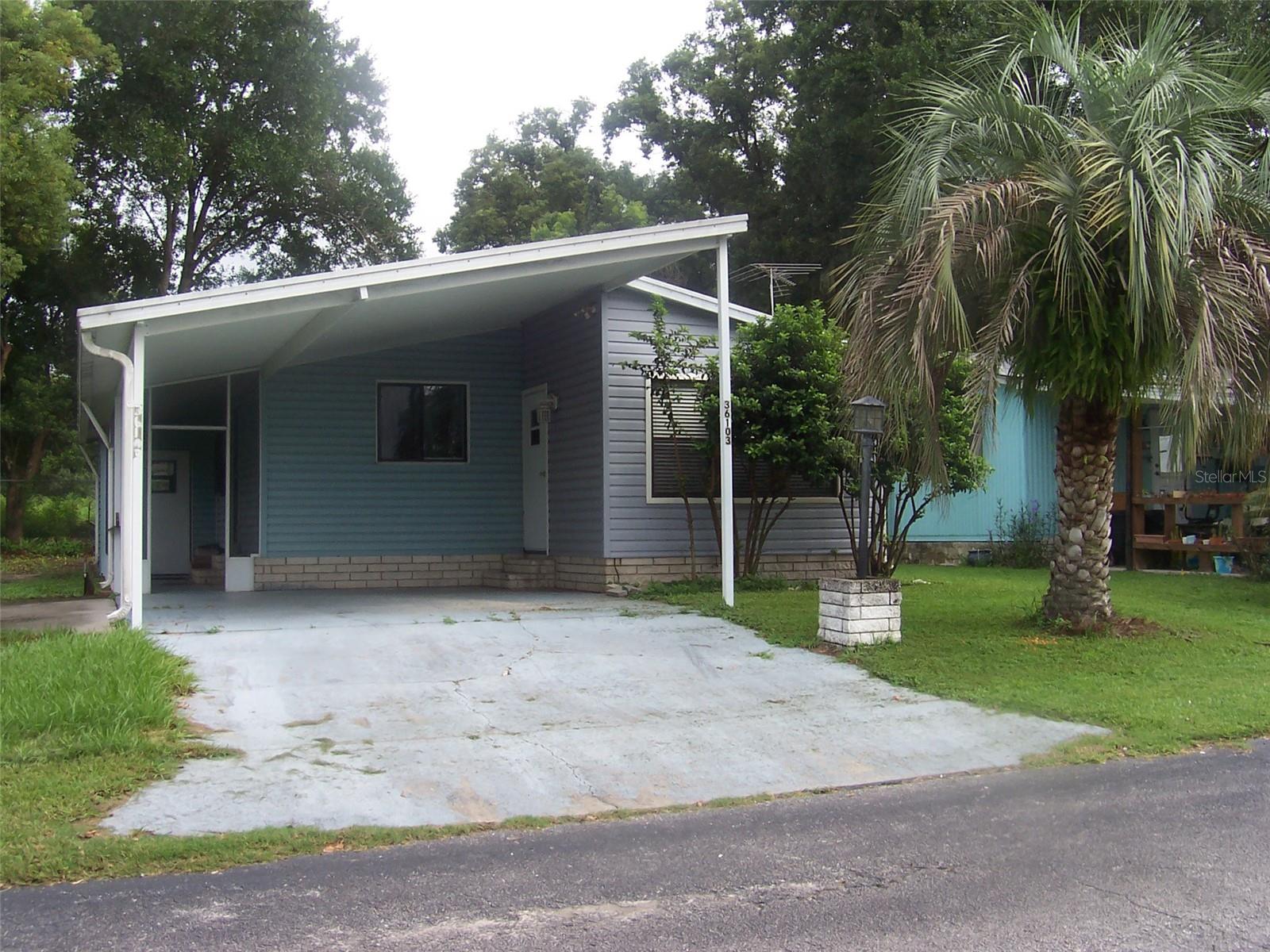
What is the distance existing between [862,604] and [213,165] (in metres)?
19.6

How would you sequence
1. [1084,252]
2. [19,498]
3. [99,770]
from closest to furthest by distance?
[99,770]
[1084,252]
[19,498]

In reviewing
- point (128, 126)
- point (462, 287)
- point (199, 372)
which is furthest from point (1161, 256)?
point (128, 126)

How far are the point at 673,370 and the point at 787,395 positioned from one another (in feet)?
4.36

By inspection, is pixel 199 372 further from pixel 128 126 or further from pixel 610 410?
pixel 128 126

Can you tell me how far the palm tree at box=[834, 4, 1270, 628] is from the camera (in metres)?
8.56

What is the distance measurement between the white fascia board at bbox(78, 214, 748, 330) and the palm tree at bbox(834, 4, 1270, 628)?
2148 mm

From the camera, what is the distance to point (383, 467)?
47.9 ft

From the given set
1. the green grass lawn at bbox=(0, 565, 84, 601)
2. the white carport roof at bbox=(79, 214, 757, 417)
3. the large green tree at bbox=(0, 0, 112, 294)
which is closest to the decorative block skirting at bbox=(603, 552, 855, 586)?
the white carport roof at bbox=(79, 214, 757, 417)

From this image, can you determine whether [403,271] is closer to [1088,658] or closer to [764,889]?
[1088,658]

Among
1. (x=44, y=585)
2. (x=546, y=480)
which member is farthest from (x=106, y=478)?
(x=546, y=480)

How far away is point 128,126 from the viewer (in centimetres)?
2242

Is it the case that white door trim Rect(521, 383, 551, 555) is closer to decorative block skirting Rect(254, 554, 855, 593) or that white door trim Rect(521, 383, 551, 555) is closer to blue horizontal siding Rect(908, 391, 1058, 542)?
decorative block skirting Rect(254, 554, 855, 593)

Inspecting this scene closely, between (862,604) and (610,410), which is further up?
(610,410)

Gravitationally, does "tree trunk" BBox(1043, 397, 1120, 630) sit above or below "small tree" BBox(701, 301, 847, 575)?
below
